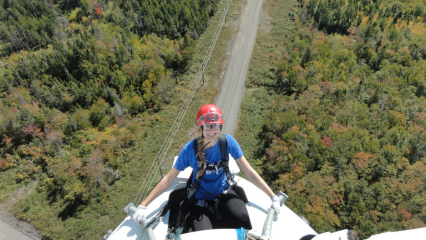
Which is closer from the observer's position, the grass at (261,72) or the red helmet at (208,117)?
the red helmet at (208,117)

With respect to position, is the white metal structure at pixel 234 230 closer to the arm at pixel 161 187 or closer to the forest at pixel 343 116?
the arm at pixel 161 187

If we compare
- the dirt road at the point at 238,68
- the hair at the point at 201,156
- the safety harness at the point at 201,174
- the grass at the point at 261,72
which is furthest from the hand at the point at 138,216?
the dirt road at the point at 238,68

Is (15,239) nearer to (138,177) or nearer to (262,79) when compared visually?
(138,177)

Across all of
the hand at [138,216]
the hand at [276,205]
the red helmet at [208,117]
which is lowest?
the hand at [138,216]

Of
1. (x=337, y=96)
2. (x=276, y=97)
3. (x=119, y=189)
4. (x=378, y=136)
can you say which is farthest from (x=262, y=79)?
(x=119, y=189)

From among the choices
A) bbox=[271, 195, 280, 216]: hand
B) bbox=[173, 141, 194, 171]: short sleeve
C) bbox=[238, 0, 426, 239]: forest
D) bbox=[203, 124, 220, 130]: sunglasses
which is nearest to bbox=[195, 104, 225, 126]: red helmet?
bbox=[203, 124, 220, 130]: sunglasses

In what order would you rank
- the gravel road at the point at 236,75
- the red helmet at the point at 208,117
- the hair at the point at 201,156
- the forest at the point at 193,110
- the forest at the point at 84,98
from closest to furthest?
the red helmet at the point at 208,117
the hair at the point at 201,156
the forest at the point at 193,110
the forest at the point at 84,98
the gravel road at the point at 236,75

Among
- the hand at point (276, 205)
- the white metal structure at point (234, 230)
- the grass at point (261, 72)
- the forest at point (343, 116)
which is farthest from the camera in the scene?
the grass at point (261, 72)

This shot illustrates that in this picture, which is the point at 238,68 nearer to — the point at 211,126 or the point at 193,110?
the point at 193,110
